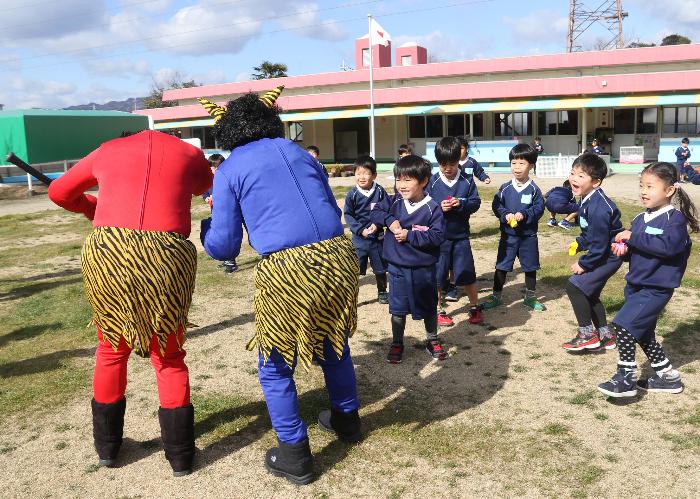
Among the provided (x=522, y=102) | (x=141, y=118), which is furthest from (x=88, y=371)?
(x=141, y=118)

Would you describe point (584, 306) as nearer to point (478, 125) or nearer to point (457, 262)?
point (457, 262)

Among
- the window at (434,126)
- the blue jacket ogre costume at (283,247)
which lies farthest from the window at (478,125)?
the blue jacket ogre costume at (283,247)

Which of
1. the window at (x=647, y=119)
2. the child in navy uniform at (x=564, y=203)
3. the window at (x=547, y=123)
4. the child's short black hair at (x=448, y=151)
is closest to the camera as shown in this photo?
the child in navy uniform at (x=564, y=203)

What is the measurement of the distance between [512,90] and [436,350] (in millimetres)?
23849

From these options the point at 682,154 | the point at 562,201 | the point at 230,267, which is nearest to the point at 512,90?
the point at 682,154

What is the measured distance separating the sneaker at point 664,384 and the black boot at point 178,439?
3.00 metres

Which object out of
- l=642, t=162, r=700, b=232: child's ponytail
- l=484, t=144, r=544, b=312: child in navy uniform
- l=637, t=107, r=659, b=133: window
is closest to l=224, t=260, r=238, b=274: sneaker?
l=484, t=144, r=544, b=312: child in navy uniform

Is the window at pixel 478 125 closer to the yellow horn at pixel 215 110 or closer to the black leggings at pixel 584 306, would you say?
the black leggings at pixel 584 306

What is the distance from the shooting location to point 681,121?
25.9 meters

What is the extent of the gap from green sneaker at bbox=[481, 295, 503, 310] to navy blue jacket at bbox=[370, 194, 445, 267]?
5.85 ft

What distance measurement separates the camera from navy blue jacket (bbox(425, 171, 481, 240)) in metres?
6.03

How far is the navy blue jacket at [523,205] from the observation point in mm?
6137

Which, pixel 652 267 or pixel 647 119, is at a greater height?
pixel 647 119

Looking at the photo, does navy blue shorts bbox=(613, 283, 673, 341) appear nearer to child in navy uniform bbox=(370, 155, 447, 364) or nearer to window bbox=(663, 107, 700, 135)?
child in navy uniform bbox=(370, 155, 447, 364)
